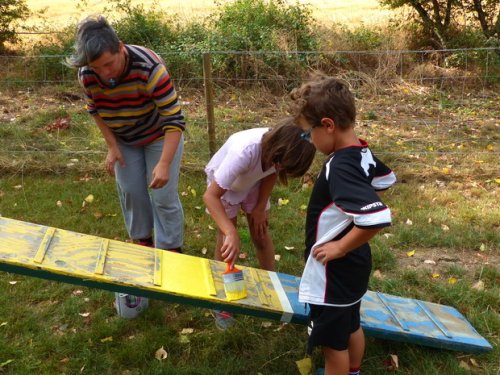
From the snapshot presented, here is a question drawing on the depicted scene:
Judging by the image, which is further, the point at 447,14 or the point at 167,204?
the point at 447,14

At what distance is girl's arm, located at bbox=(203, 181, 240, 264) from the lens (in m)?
2.44

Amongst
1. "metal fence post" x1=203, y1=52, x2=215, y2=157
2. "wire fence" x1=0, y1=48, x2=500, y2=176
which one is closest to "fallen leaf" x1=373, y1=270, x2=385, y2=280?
"wire fence" x1=0, y1=48, x2=500, y2=176

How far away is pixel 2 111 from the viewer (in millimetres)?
7285

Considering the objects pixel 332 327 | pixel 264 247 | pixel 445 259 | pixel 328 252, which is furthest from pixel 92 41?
pixel 445 259

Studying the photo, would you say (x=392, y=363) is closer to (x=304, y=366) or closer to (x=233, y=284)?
(x=304, y=366)

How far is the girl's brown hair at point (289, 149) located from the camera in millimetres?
2316

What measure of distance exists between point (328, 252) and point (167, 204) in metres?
1.30

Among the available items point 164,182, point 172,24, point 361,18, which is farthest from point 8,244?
point 361,18

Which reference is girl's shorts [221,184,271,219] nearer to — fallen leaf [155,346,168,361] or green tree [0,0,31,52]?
fallen leaf [155,346,168,361]

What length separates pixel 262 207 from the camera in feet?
9.69

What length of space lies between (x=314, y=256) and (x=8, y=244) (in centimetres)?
143

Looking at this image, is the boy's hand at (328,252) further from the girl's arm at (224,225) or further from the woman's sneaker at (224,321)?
the woman's sneaker at (224,321)

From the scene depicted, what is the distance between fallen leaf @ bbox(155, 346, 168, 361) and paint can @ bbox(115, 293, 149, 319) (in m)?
0.38

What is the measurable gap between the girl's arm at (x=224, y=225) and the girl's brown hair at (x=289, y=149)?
35 cm
